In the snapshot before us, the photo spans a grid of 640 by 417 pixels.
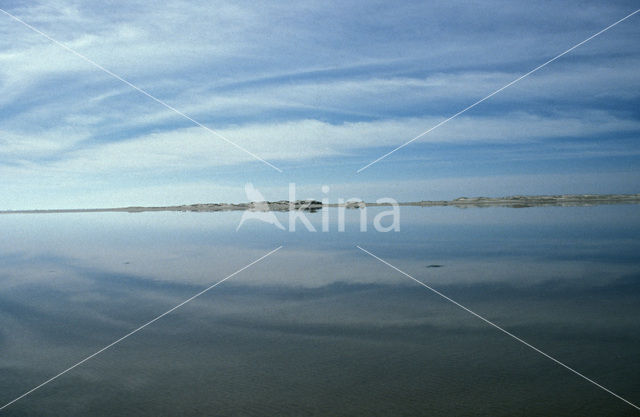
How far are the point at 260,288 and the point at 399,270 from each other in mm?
4618

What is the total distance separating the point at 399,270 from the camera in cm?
1393

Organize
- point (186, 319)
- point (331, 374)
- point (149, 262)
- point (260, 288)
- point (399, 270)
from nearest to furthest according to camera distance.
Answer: point (331, 374), point (186, 319), point (260, 288), point (399, 270), point (149, 262)

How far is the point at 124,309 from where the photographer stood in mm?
9938

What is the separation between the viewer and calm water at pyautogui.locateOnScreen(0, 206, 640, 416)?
5.41 meters

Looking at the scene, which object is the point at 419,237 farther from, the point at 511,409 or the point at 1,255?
the point at 1,255

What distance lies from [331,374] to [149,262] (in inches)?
501

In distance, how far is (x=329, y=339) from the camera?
751cm

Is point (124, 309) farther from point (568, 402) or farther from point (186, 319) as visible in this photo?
point (568, 402)

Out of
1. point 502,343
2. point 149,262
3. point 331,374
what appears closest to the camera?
point 331,374

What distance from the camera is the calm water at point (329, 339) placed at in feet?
17.7

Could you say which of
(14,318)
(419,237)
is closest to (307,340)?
(14,318)

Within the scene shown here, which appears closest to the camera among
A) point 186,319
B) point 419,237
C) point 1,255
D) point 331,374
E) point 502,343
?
point 331,374

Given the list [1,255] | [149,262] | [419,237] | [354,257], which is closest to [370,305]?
[354,257]

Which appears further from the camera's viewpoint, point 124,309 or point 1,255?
point 1,255
